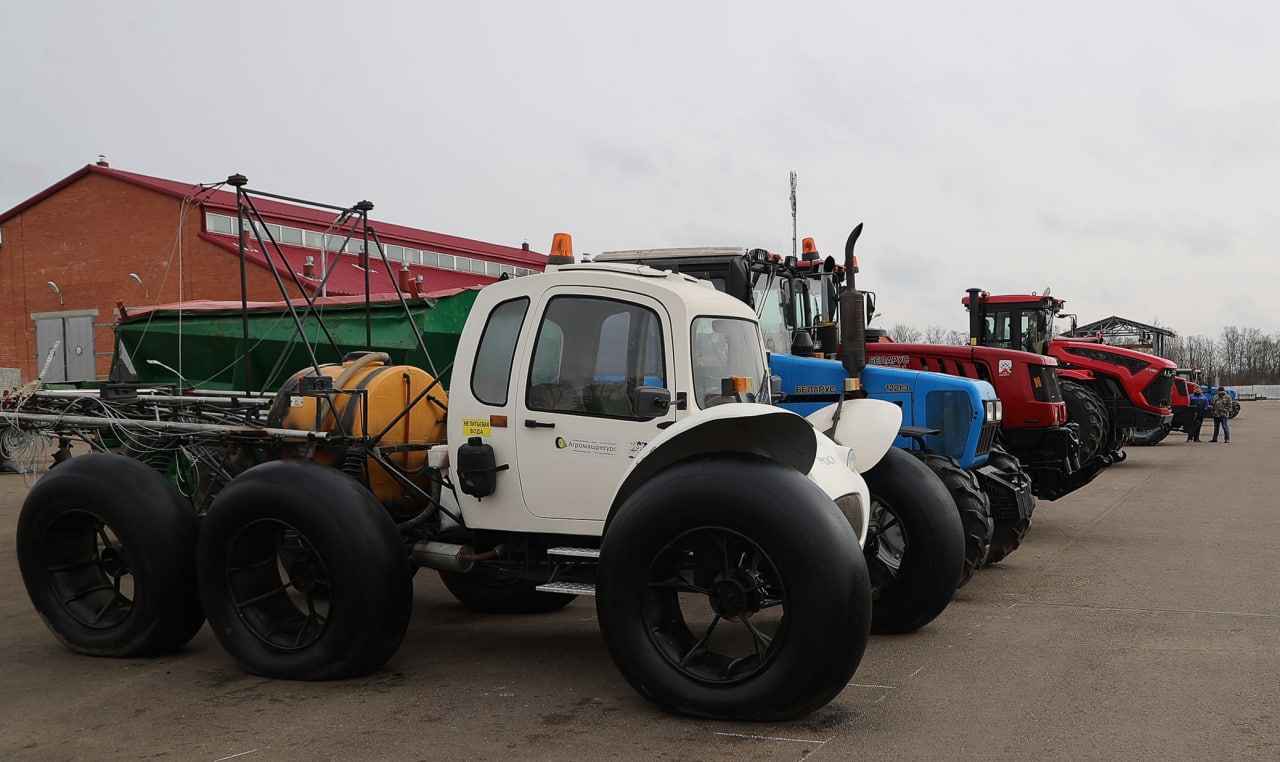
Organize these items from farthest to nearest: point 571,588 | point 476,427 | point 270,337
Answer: point 270,337 < point 476,427 < point 571,588

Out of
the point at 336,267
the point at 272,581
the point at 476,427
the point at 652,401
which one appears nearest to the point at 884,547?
the point at 652,401

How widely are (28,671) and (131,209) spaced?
1112 inches

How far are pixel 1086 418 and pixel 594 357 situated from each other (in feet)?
32.1

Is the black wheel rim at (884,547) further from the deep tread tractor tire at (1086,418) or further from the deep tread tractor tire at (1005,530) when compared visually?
the deep tread tractor tire at (1086,418)

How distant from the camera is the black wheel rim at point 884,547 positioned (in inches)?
268

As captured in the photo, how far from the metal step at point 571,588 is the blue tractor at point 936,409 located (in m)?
2.79

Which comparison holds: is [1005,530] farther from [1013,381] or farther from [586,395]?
[586,395]

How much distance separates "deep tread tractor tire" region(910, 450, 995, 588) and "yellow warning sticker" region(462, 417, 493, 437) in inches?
133

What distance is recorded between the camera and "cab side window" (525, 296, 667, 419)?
222 inches

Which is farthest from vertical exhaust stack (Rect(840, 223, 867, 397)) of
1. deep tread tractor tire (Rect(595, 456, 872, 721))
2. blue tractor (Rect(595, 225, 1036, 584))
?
deep tread tractor tire (Rect(595, 456, 872, 721))

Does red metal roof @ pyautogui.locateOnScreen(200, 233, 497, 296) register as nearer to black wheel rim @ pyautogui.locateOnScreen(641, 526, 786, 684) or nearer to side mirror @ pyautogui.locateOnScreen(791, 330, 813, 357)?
side mirror @ pyautogui.locateOnScreen(791, 330, 813, 357)

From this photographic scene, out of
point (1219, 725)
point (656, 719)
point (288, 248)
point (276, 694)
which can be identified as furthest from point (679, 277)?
point (288, 248)

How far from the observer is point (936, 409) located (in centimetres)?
859

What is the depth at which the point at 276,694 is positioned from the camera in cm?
550
